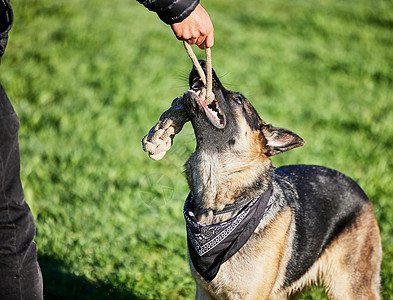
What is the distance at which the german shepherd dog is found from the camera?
328 cm

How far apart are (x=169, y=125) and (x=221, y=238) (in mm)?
888

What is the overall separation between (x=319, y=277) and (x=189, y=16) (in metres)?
2.41

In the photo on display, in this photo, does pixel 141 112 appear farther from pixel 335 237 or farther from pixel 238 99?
pixel 335 237

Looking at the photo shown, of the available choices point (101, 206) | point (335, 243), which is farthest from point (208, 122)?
point (101, 206)

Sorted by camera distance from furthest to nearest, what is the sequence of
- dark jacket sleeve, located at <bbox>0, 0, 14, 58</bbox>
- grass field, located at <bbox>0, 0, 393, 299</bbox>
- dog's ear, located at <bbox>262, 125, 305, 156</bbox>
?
grass field, located at <bbox>0, 0, 393, 299</bbox> → dog's ear, located at <bbox>262, 125, 305, 156</bbox> → dark jacket sleeve, located at <bbox>0, 0, 14, 58</bbox>

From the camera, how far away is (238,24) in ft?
44.4

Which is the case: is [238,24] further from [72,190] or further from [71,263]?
[71,263]

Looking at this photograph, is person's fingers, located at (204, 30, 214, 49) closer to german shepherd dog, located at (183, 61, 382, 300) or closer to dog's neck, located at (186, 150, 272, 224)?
german shepherd dog, located at (183, 61, 382, 300)

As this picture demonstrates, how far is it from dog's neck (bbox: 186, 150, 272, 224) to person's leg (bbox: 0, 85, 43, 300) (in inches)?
47.2

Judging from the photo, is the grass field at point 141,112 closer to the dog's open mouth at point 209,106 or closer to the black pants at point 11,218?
the dog's open mouth at point 209,106

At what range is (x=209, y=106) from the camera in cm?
342

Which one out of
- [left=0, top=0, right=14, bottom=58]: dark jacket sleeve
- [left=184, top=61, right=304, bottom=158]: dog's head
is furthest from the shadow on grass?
[left=0, top=0, right=14, bottom=58]: dark jacket sleeve

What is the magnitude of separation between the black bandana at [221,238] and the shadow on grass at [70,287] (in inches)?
50.5

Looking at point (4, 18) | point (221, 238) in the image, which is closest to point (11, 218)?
point (4, 18)
